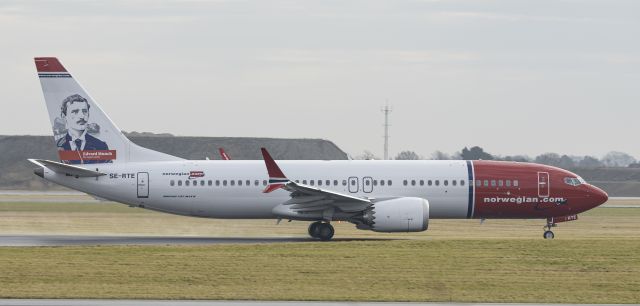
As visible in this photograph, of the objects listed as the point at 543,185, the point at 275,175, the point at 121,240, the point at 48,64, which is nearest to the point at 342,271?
the point at 275,175

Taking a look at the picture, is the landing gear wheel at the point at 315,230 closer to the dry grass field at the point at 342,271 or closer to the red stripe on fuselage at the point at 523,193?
the dry grass field at the point at 342,271

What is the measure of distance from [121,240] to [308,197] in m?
7.56

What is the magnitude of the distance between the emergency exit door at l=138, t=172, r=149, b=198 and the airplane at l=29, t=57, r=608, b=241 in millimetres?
41

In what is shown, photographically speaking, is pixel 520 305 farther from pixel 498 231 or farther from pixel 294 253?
pixel 498 231

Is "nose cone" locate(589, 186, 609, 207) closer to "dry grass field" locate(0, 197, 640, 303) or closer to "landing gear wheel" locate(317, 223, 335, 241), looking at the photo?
"dry grass field" locate(0, 197, 640, 303)

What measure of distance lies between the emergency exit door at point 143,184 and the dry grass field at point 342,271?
873 centimetres

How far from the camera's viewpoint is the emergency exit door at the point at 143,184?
44375mm

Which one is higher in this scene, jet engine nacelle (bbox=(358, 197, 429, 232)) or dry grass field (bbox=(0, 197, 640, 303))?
jet engine nacelle (bbox=(358, 197, 429, 232))

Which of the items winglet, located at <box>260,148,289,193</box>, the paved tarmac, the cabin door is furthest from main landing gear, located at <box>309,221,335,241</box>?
the paved tarmac

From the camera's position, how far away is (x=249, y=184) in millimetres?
44156

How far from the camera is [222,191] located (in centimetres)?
4428

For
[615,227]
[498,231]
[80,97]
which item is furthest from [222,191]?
[615,227]

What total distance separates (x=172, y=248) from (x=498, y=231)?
20.3 meters

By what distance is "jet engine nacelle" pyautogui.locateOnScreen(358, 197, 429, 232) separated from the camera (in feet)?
138
